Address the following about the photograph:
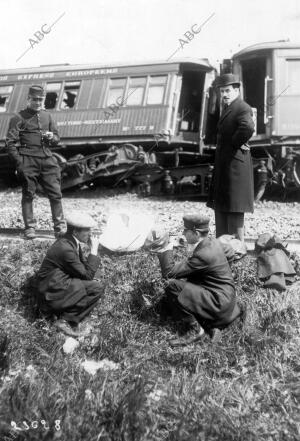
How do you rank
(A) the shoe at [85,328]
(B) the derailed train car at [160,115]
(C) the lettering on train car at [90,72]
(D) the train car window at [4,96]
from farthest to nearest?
1. (D) the train car window at [4,96]
2. (C) the lettering on train car at [90,72]
3. (B) the derailed train car at [160,115]
4. (A) the shoe at [85,328]

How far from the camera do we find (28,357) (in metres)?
4.33

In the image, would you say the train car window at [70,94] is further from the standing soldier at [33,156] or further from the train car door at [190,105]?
the standing soldier at [33,156]

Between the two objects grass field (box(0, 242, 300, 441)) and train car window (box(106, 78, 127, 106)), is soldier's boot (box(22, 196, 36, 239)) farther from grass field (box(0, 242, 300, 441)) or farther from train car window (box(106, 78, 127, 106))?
train car window (box(106, 78, 127, 106))

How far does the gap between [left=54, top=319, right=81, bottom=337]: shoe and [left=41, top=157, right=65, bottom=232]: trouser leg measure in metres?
2.21

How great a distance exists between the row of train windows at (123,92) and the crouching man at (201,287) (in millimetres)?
8724

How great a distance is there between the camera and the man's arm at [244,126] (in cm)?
519

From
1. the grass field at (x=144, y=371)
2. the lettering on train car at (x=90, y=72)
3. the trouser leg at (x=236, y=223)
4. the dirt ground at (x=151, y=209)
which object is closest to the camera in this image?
the grass field at (x=144, y=371)

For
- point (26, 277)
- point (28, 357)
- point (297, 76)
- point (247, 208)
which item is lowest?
point (28, 357)

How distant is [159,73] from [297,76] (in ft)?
11.2

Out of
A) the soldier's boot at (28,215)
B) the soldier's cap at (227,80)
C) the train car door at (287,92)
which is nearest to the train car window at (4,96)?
the train car door at (287,92)

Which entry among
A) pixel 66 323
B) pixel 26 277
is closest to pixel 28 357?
pixel 66 323

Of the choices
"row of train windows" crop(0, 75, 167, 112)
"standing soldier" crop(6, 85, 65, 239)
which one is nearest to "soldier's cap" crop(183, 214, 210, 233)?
"standing soldier" crop(6, 85, 65, 239)

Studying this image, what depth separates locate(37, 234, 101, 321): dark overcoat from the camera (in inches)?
180

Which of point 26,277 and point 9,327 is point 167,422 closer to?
point 9,327
